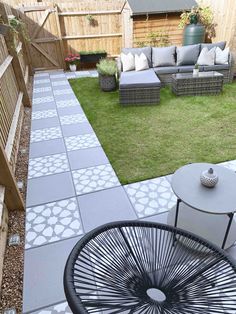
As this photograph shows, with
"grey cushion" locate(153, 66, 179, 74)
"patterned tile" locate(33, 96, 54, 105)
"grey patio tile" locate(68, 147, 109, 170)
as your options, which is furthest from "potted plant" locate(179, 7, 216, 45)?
"grey patio tile" locate(68, 147, 109, 170)

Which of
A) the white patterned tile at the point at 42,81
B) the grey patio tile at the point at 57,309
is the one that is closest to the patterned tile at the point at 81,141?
the grey patio tile at the point at 57,309

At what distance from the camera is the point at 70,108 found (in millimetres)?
4906

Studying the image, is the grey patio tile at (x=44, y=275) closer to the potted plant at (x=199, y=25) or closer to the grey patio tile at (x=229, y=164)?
the grey patio tile at (x=229, y=164)

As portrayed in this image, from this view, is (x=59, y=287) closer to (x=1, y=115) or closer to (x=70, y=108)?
(x=1, y=115)

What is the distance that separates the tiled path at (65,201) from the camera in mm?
1742

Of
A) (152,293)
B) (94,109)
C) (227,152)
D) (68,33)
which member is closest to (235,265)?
(152,293)

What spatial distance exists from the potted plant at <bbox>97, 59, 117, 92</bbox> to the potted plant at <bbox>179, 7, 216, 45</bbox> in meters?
3.01

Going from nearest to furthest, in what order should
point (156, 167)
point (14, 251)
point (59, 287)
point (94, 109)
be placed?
point (59, 287) → point (14, 251) → point (156, 167) → point (94, 109)

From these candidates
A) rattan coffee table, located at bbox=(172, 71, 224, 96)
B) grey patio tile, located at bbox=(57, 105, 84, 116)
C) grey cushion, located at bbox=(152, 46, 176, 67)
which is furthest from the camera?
grey cushion, located at bbox=(152, 46, 176, 67)

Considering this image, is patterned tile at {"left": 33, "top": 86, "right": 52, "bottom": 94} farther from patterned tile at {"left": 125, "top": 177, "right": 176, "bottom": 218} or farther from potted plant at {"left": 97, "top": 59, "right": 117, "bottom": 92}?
patterned tile at {"left": 125, "top": 177, "right": 176, "bottom": 218}

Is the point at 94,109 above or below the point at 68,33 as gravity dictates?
below

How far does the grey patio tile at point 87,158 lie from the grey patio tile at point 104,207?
616 millimetres

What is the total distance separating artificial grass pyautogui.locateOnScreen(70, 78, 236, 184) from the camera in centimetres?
299

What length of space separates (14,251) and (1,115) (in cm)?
179
